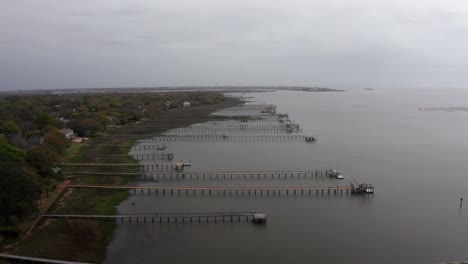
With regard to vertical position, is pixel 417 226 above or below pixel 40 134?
below

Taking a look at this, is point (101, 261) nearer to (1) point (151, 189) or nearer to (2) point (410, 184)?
(1) point (151, 189)

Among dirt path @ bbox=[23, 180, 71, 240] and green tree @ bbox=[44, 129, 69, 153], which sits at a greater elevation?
green tree @ bbox=[44, 129, 69, 153]

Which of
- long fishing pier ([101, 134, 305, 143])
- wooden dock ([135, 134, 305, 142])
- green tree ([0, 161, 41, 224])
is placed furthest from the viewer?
wooden dock ([135, 134, 305, 142])

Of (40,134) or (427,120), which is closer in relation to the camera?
(40,134)

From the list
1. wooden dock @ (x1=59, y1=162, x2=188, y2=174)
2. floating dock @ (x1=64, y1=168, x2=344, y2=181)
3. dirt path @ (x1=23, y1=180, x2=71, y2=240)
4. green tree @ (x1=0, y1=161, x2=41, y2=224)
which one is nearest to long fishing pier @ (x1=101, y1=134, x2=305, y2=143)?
wooden dock @ (x1=59, y1=162, x2=188, y2=174)

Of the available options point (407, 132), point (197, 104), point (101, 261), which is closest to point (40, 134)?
point (101, 261)

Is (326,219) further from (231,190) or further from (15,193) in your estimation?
(15,193)

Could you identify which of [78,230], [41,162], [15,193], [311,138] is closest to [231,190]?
[78,230]

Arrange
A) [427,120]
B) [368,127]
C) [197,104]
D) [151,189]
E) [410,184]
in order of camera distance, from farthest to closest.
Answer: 1. [197,104]
2. [427,120]
3. [368,127]
4. [410,184]
5. [151,189]

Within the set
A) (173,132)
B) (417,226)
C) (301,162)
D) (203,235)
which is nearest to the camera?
(203,235)

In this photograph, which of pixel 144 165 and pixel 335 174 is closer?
pixel 335 174

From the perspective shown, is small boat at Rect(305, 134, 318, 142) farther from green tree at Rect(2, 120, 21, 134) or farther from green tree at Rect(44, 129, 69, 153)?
green tree at Rect(2, 120, 21, 134)
